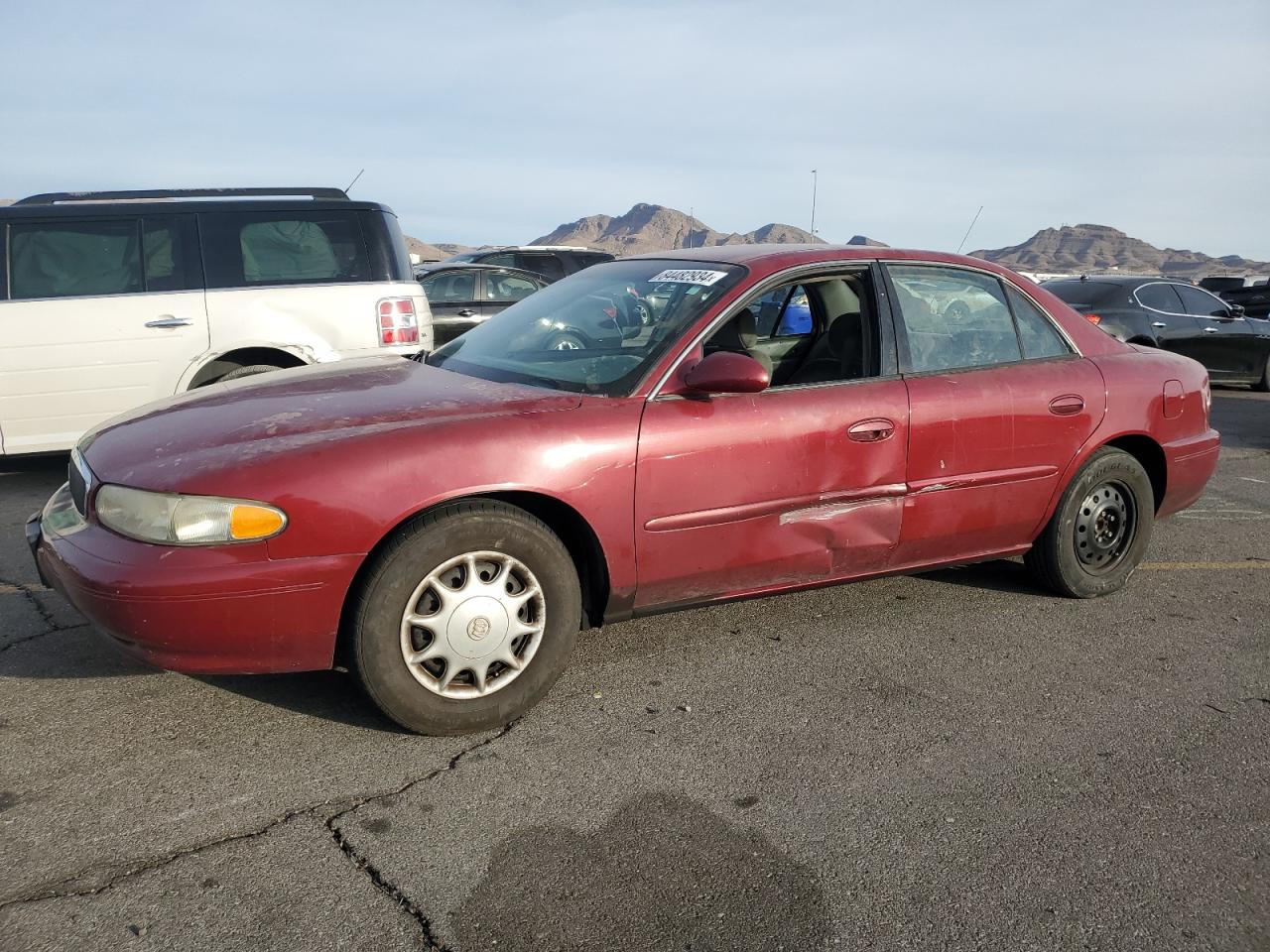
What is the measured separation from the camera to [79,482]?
331cm

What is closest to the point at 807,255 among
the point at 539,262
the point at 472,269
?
the point at 472,269

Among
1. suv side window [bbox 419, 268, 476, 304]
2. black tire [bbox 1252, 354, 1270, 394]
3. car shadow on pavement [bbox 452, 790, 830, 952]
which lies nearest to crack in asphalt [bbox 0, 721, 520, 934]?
car shadow on pavement [bbox 452, 790, 830, 952]

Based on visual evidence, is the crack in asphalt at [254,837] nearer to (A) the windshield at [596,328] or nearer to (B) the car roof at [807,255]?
(A) the windshield at [596,328]

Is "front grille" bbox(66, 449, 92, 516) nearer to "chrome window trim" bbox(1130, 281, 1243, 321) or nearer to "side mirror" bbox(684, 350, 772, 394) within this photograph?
"side mirror" bbox(684, 350, 772, 394)

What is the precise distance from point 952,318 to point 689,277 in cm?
114

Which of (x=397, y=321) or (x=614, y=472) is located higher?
(x=397, y=321)

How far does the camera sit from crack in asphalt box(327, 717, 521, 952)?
2.31 metres

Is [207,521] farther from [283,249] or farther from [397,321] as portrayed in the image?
[283,249]

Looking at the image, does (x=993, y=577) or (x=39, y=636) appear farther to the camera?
(x=993, y=577)

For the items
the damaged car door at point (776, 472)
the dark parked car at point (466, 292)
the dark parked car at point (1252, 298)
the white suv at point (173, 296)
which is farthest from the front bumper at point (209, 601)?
the dark parked car at point (1252, 298)

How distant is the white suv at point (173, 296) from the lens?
6176mm

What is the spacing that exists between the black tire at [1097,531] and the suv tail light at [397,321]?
165 inches

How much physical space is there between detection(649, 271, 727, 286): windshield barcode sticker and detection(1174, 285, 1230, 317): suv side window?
1040 cm

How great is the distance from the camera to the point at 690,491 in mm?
3471
